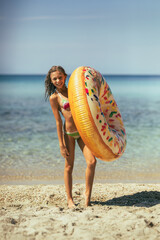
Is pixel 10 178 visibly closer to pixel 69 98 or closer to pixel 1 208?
pixel 1 208

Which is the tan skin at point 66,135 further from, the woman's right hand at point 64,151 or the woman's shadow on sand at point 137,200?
the woman's shadow on sand at point 137,200

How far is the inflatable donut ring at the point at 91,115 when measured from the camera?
3229mm

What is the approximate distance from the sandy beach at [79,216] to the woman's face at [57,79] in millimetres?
1313

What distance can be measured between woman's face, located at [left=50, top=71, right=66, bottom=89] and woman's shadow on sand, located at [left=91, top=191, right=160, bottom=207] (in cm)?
145

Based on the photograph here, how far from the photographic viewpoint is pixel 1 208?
3559 millimetres

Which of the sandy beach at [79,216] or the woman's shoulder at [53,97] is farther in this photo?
the woman's shoulder at [53,97]

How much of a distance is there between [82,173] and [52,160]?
874mm

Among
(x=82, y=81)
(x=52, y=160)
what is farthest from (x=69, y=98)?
(x=52, y=160)

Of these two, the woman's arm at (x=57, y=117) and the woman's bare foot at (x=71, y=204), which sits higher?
the woman's arm at (x=57, y=117)

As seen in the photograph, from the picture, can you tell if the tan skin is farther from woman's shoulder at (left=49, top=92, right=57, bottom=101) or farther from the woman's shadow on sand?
the woman's shadow on sand

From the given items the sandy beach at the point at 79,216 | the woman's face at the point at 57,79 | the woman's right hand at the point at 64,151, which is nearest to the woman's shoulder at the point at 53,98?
the woman's face at the point at 57,79

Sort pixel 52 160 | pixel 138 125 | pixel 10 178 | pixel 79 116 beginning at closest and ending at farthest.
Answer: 1. pixel 79 116
2. pixel 10 178
3. pixel 52 160
4. pixel 138 125

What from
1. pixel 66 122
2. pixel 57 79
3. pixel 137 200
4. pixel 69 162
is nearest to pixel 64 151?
pixel 69 162

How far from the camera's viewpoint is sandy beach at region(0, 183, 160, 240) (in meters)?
2.72
